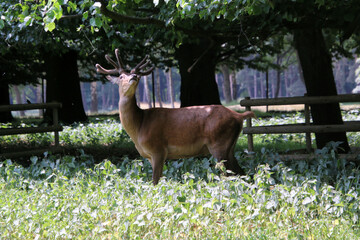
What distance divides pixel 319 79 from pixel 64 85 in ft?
35.4

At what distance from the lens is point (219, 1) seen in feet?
20.7

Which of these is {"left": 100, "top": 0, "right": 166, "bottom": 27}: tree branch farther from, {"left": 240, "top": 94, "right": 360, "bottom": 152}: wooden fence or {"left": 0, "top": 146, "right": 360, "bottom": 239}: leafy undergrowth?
{"left": 0, "top": 146, "right": 360, "bottom": 239}: leafy undergrowth

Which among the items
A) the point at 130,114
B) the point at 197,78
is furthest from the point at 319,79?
the point at 130,114

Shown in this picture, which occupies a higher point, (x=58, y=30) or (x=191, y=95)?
(x=58, y=30)

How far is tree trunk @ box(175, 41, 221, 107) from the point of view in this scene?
1327cm

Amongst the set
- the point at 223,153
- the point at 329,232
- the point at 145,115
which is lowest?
the point at 329,232

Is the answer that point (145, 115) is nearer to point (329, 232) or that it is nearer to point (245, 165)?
point (245, 165)

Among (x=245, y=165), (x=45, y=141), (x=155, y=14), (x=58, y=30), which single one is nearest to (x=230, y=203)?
(x=245, y=165)

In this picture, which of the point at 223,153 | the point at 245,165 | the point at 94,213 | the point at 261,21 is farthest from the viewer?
the point at 261,21

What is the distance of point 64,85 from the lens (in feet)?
59.9

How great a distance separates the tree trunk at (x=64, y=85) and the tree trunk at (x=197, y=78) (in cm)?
588

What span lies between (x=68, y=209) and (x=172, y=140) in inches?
78.6

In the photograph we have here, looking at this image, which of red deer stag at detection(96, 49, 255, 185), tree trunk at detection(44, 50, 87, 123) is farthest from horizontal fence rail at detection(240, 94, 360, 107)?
tree trunk at detection(44, 50, 87, 123)

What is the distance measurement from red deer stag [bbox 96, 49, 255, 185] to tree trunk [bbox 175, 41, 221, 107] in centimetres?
606
